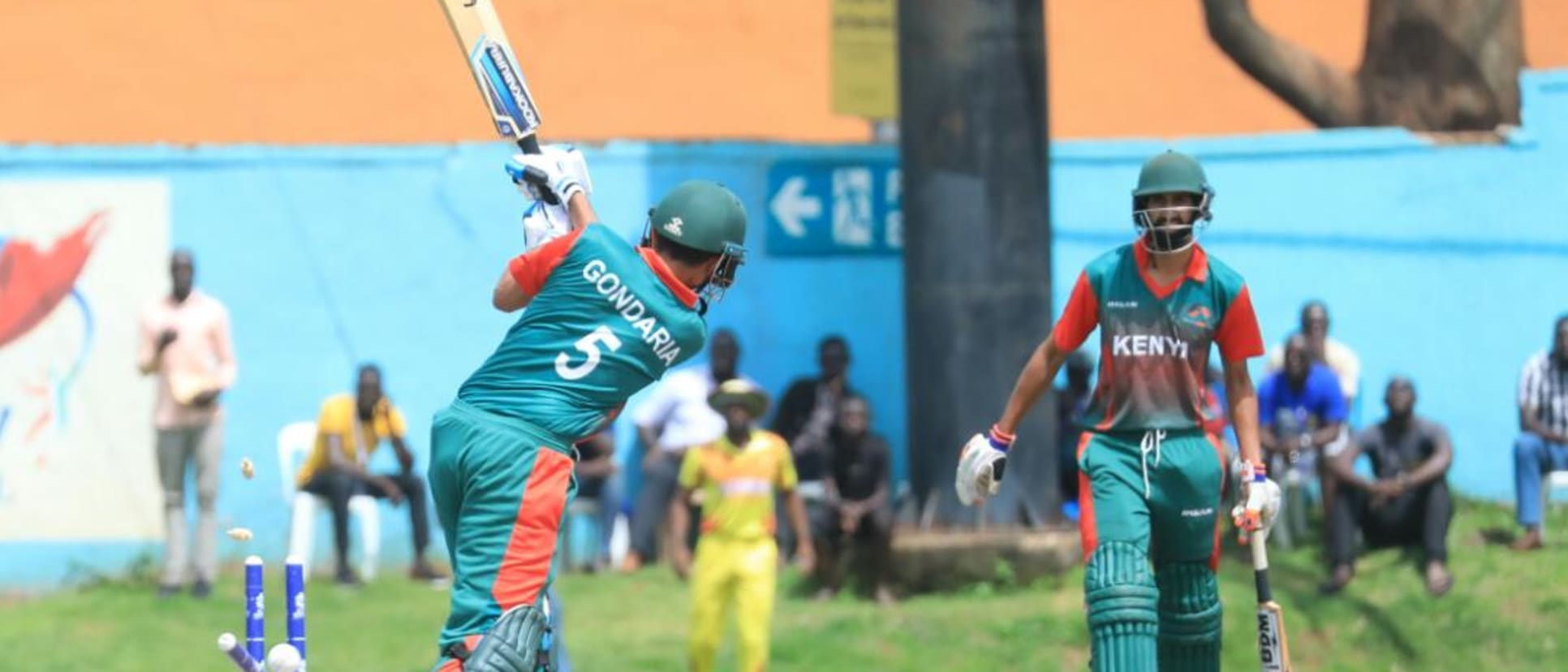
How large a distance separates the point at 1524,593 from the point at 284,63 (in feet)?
29.9

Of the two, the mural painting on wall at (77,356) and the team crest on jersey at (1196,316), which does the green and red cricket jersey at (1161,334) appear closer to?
the team crest on jersey at (1196,316)

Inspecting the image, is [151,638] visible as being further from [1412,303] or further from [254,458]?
[1412,303]

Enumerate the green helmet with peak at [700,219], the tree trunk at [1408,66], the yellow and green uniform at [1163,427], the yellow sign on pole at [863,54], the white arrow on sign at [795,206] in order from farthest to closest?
the tree trunk at [1408,66] < the yellow sign on pole at [863,54] < the white arrow on sign at [795,206] < the yellow and green uniform at [1163,427] < the green helmet with peak at [700,219]

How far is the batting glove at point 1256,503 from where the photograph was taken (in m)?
8.61

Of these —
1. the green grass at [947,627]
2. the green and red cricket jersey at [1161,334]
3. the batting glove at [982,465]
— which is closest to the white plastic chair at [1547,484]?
the green grass at [947,627]

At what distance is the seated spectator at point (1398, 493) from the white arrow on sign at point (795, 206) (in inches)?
146

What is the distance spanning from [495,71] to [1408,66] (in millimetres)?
10139

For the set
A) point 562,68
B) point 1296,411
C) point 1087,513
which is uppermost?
point 562,68

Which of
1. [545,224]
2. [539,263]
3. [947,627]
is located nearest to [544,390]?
[539,263]

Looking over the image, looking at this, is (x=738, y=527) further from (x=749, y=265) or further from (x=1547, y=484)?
(x=1547, y=484)

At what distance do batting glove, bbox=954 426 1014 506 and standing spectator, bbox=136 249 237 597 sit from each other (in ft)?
21.6

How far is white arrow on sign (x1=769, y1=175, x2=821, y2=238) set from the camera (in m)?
15.9

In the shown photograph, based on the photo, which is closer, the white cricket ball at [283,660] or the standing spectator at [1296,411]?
the white cricket ball at [283,660]

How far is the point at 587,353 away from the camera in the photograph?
24.5ft
